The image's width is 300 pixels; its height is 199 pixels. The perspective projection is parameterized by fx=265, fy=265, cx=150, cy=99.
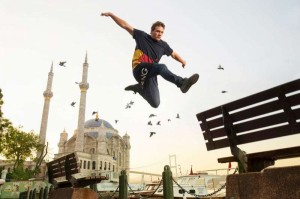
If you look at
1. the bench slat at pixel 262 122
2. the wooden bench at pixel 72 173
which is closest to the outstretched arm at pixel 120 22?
the bench slat at pixel 262 122

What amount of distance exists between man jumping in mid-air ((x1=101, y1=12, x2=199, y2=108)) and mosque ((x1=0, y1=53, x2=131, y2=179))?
1990 inches

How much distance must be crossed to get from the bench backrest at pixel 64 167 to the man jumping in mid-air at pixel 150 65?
2.94 meters

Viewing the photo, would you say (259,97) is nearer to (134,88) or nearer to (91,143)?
(134,88)

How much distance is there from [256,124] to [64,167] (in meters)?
5.69

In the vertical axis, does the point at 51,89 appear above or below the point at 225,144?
above

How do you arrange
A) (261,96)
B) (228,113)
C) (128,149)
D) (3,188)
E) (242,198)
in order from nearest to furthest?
(242,198) → (261,96) → (228,113) → (3,188) → (128,149)

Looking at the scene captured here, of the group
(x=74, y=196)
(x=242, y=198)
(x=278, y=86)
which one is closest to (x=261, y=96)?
(x=278, y=86)

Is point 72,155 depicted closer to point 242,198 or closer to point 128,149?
point 242,198

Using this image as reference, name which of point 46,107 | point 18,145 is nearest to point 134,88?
point 18,145

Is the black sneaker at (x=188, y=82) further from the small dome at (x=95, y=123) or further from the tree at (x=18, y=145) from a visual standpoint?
the small dome at (x=95, y=123)

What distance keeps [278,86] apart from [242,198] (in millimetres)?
1397

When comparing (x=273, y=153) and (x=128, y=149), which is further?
(x=128, y=149)

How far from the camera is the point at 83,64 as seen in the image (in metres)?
56.4

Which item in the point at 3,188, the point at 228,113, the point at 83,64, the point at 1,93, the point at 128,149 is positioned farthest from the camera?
the point at 128,149
